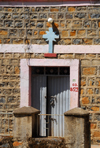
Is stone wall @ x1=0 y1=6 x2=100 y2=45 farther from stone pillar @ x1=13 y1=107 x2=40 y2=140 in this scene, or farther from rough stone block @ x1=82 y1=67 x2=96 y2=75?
stone pillar @ x1=13 y1=107 x2=40 y2=140

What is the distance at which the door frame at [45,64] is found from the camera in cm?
770

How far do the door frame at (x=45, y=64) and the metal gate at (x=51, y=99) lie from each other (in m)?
0.30

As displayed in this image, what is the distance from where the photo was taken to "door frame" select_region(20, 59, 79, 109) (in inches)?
303

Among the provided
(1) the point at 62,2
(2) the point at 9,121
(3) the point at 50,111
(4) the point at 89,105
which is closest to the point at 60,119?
(3) the point at 50,111

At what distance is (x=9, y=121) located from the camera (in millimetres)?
7734

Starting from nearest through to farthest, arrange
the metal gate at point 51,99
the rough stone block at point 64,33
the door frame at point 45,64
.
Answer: the door frame at point 45,64 → the rough stone block at point 64,33 → the metal gate at point 51,99

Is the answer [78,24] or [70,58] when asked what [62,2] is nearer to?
[78,24]

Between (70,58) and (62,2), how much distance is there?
5.33 feet

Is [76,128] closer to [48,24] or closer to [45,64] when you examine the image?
[45,64]

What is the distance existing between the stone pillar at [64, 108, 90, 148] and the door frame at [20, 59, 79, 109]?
6.54 ft

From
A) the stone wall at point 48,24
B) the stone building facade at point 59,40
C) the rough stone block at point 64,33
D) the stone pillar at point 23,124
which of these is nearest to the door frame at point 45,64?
the stone building facade at point 59,40

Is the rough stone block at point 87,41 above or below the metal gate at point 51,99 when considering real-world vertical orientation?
above

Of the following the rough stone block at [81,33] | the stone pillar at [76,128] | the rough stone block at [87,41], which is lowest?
the stone pillar at [76,128]

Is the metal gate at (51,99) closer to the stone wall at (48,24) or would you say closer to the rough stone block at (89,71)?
the rough stone block at (89,71)
